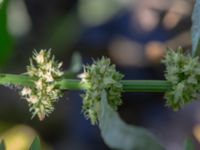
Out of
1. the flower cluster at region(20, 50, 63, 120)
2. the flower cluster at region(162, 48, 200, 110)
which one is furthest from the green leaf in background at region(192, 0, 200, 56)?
the flower cluster at region(20, 50, 63, 120)

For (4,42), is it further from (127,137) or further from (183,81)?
(127,137)

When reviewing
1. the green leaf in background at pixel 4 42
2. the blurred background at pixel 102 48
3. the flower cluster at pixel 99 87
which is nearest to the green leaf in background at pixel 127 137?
the flower cluster at pixel 99 87

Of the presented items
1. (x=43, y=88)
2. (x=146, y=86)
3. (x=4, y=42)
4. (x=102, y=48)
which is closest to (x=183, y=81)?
(x=146, y=86)

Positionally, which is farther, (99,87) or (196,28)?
(99,87)

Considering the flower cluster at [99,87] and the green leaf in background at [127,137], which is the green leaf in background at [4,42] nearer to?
the flower cluster at [99,87]

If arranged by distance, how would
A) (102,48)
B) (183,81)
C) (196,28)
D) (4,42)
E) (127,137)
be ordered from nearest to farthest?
(127,137), (196,28), (183,81), (4,42), (102,48)

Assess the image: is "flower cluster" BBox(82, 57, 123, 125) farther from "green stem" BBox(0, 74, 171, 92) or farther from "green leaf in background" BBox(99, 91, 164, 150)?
"green leaf in background" BBox(99, 91, 164, 150)

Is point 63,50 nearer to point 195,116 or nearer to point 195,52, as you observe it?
point 195,116
